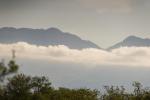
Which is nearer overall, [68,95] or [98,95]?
[68,95]

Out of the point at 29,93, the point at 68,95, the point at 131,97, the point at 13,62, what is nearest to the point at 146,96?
the point at 131,97

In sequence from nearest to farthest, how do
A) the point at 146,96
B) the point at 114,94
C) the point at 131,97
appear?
the point at 146,96 < the point at 131,97 < the point at 114,94

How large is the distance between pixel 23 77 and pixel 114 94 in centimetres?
4322

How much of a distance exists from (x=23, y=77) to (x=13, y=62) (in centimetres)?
4011

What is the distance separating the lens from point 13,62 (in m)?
51.2

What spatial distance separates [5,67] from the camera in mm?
51438

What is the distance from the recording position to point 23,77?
9088 centimetres

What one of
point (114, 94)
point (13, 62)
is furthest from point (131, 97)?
point (13, 62)

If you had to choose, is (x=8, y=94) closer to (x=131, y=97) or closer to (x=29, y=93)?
(x=29, y=93)

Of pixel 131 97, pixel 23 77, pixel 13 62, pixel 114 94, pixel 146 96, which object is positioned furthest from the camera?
pixel 114 94

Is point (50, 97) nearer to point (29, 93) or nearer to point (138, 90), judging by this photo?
point (29, 93)

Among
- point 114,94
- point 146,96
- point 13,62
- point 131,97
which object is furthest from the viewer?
point 114,94

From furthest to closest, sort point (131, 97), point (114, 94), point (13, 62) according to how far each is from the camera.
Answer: point (114, 94) → point (131, 97) → point (13, 62)

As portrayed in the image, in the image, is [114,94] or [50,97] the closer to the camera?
[50,97]
